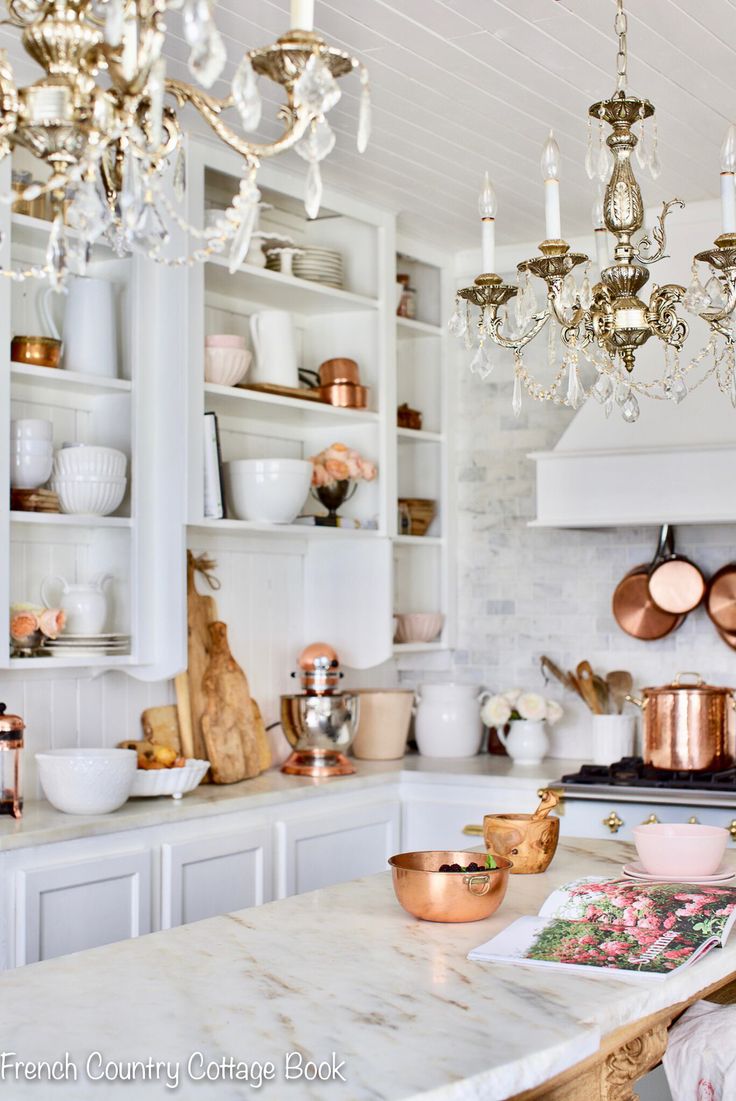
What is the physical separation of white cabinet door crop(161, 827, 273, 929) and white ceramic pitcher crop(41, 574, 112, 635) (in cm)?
62

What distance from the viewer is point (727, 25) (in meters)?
3.09

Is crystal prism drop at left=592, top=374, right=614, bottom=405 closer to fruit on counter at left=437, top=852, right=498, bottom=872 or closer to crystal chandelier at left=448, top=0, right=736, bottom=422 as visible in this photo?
crystal chandelier at left=448, top=0, right=736, bottom=422

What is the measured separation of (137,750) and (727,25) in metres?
2.45

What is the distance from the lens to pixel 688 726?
4.18m

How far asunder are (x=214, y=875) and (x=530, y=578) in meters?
1.83

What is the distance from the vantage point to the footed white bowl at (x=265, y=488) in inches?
161

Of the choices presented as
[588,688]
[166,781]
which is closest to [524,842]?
[166,781]

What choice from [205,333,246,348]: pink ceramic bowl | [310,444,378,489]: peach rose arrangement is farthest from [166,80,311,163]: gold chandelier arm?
[310,444,378,489]: peach rose arrangement

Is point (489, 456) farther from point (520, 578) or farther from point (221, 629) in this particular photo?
point (221, 629)

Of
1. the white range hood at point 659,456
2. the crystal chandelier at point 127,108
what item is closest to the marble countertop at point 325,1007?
the crystal chandelier at point 127,108

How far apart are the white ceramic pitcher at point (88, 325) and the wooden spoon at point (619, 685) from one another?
2078 millimetres

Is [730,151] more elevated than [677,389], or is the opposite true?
[730,151]

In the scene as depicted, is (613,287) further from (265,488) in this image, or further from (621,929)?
(265,488)

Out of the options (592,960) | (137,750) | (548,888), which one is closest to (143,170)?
(592,960)
